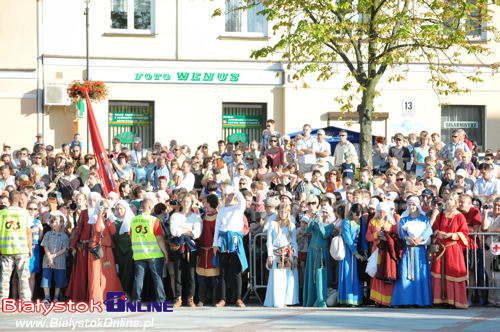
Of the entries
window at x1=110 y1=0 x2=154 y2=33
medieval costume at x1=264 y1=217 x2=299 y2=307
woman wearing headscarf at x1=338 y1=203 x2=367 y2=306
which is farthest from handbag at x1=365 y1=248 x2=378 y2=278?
window at x1=110 y1=0 x2=154 y2=33

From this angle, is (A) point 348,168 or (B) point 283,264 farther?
(A) point 348,168

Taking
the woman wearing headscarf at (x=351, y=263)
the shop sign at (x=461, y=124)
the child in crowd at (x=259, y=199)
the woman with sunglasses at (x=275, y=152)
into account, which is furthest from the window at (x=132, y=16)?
the woman wearing headscarf at (x=351, y=263)

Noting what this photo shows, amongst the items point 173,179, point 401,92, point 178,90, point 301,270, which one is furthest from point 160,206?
point 401,92

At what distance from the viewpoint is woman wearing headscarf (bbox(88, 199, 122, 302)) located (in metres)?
16.8

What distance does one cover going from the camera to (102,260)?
1692 cm

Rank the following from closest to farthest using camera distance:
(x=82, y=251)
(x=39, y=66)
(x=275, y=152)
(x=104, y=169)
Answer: (x=82, y=251)
(x=104, y=169)
(x=275, y=152)
(x=39, y=66)

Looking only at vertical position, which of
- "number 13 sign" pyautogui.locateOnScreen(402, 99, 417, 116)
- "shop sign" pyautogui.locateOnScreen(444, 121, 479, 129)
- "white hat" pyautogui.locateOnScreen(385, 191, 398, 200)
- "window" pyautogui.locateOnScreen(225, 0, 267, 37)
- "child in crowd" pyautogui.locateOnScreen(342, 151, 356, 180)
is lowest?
"white hat" pyautogui.locateOnScreen(385, 191, 398, 200)

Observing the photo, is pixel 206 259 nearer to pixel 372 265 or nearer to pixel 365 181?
pixel 372 265

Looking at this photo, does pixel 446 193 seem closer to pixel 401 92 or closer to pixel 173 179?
pixel 173 179

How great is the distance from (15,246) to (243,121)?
1404 centimetres

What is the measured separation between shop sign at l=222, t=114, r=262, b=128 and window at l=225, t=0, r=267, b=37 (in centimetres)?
247


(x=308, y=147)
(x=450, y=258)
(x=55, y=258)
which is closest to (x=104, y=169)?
(x=55, y=258)

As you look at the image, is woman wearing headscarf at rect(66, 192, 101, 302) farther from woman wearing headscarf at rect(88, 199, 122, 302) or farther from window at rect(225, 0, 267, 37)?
window at rect(225, 0, 267, 37)

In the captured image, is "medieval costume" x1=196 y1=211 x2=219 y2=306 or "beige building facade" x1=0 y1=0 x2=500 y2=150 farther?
"beige building facade" x1=0 y1=0 x2=500 y2=150
